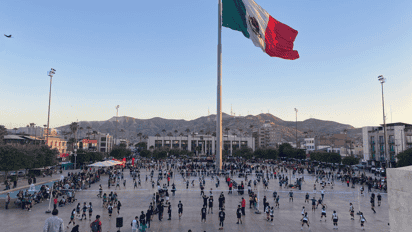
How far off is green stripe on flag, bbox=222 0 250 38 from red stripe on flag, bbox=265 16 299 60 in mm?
1830

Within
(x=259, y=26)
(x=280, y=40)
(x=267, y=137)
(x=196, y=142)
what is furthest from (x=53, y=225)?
(x=267, y=137)

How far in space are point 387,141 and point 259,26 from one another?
6549 cm

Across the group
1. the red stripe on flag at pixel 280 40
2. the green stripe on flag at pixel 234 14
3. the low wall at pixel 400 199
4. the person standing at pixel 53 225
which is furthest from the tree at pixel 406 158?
the person standing at pixel 53 225

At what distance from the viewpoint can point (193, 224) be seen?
16.0 m

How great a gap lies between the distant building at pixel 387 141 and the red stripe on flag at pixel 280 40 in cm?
5613

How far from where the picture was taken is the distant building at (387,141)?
60.4 metres

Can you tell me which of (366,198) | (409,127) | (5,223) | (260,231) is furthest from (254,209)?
(409,127)

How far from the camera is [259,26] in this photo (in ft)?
50.8

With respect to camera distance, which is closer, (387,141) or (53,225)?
(53,225)

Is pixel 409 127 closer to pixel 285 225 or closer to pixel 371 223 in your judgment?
pixel 371 223

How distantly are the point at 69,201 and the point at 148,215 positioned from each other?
36.0 feet

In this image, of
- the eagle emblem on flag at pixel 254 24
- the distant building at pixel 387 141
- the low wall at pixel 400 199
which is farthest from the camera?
the distant building at pixel 387 141

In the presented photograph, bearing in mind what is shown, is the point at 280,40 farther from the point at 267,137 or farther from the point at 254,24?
the point at 267,137

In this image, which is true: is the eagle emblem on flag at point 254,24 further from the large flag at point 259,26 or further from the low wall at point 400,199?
the low wall at point 400,199
